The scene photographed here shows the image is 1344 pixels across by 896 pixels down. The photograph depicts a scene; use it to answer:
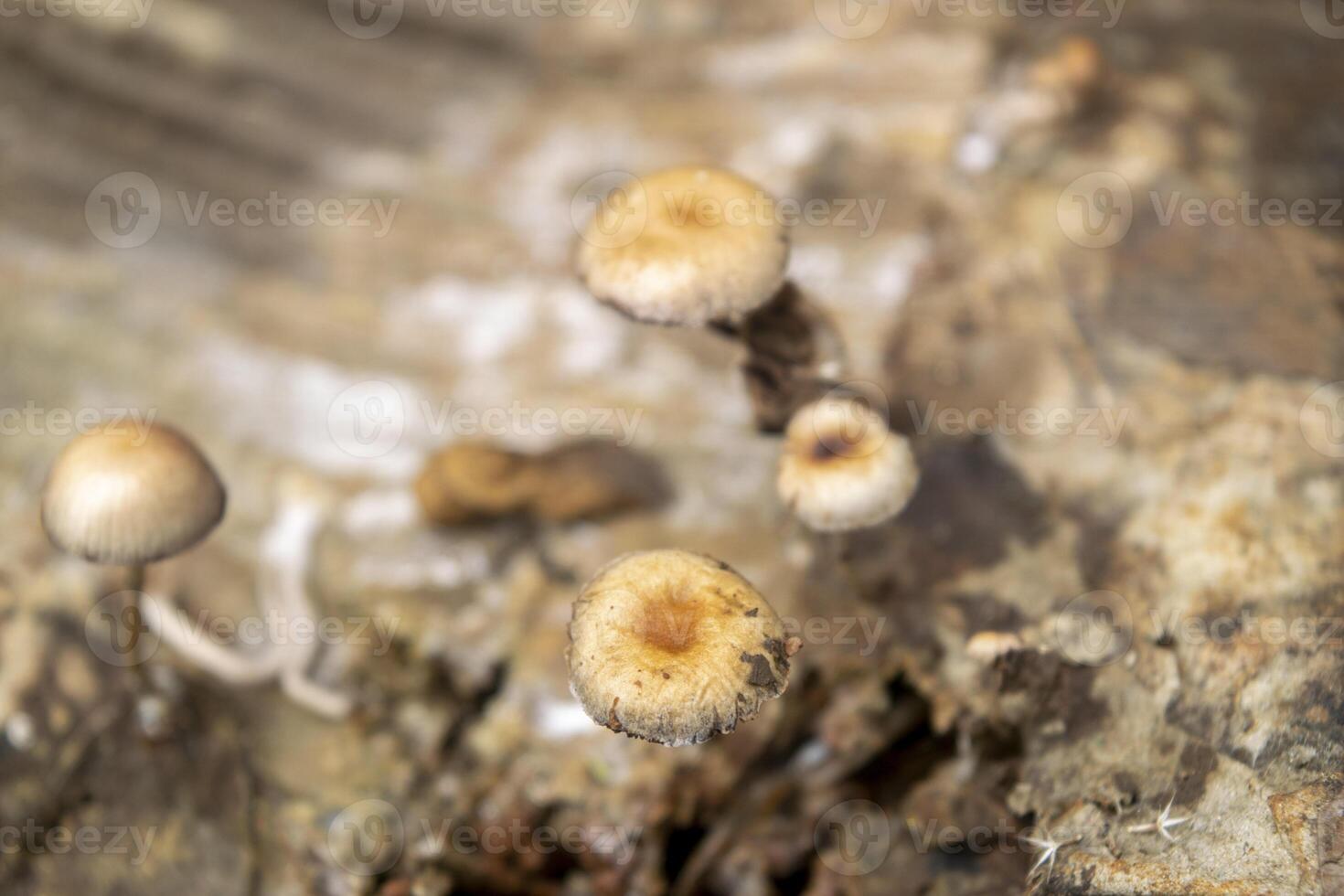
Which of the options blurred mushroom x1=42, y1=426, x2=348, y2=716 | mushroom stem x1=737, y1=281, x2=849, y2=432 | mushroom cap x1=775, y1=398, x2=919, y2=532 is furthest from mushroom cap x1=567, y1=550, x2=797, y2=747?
blurred mushroom x1=42, y1=426, x2=348, y2=716

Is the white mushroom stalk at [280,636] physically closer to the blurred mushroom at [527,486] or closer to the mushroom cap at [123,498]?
the blurred mushroom at [527,486]

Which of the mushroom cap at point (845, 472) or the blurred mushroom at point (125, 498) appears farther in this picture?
the mushroom cap at point (845, 472)

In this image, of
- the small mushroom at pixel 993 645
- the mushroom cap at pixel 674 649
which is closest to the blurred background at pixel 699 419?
the small mushroom at pixel 993 645

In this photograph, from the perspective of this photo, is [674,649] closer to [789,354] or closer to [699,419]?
[789,354]

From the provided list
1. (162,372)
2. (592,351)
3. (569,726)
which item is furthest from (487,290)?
(569,726)

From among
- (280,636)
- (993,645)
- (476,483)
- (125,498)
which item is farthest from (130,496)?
(993,645)

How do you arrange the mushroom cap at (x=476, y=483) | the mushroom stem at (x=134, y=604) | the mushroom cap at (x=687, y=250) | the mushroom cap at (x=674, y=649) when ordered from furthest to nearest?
the mushroom cap at (x=476, y=483)
the mushroom stem at (x=134, y=604)
the mushroom cap at (x=687, y=250)
the mushroom cap at (x=674, y=649)

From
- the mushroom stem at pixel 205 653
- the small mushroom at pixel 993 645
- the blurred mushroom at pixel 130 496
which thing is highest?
the blurred mushroom at pixel 130 496
